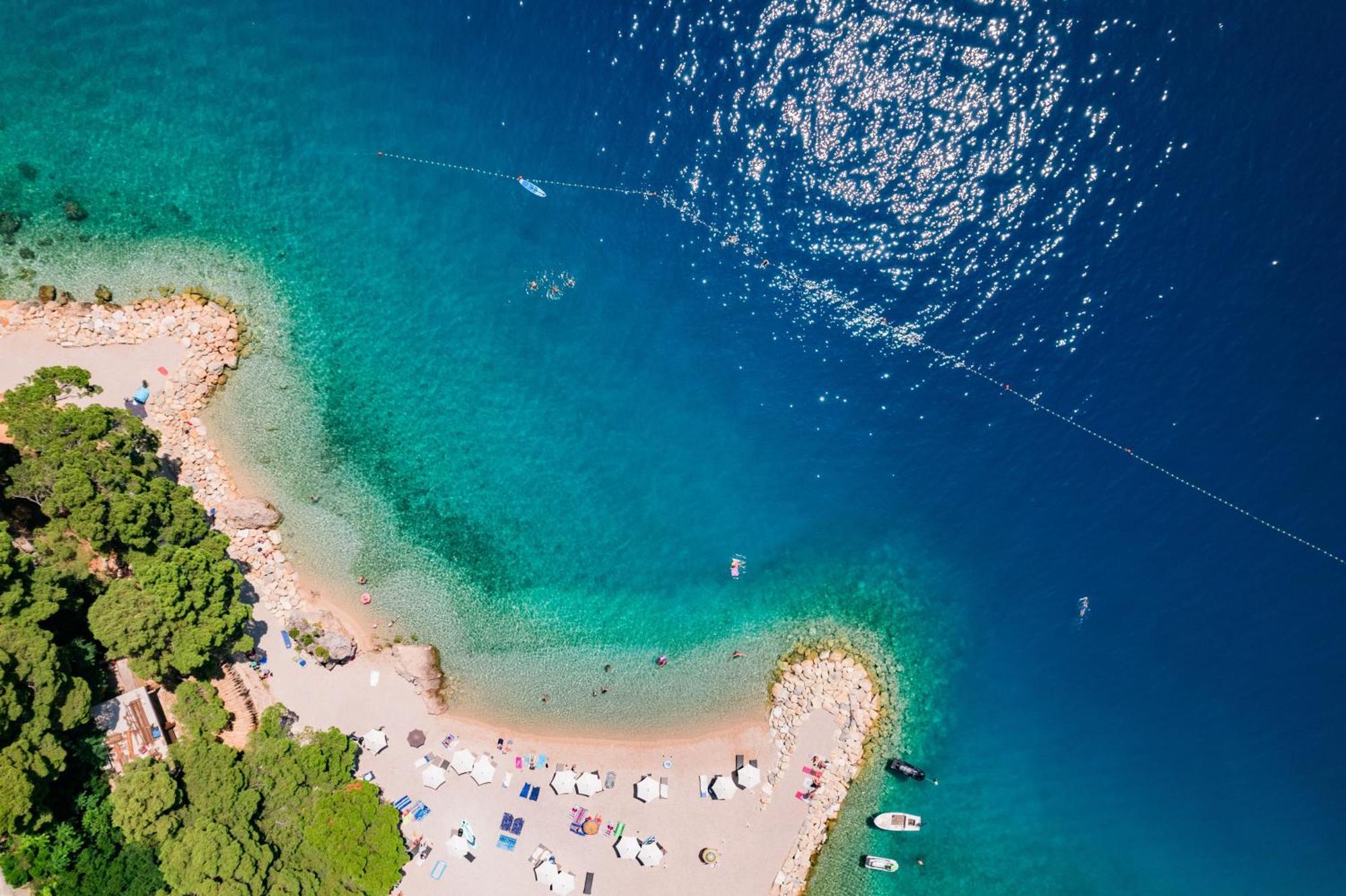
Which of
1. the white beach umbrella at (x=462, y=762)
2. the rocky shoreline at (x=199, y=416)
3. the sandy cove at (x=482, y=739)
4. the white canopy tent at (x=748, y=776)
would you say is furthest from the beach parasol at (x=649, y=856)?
the rocky shoreline at (x=199, y=416)

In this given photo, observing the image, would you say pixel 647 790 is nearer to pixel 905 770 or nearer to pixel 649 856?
pixel 649 856

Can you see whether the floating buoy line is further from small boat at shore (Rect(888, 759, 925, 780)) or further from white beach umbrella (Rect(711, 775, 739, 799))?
white beach umbrella (Rect(711, 775, 739, 799))

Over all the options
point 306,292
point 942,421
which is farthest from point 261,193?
point 942,421

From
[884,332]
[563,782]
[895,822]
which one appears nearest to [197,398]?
[563,782]

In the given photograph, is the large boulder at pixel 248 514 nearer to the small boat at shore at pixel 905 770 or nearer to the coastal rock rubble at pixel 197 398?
the coastal rock rubble at pixel 197 398

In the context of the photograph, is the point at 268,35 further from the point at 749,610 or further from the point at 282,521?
the point at 749,610

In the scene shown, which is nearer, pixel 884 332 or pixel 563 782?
pixel 563 782

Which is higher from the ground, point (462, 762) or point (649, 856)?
point (462, 762)
